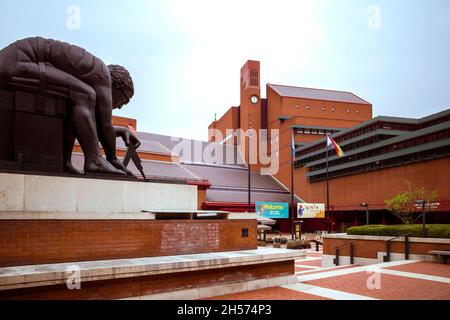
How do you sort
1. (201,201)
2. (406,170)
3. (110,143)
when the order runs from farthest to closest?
(201,201) < (406,170) < (110,143)

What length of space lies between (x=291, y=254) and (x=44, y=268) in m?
5.93

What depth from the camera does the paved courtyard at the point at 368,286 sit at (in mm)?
A: 8438

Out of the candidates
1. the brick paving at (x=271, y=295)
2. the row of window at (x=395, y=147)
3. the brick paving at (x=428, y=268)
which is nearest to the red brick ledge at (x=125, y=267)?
the brick paving at (x=271, y=295)

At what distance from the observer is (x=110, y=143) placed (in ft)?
32.1

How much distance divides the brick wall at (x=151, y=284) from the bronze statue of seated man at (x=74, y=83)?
9.60ft

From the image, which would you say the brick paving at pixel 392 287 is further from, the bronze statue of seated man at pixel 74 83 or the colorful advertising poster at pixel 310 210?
the colorful advertising poster at pixel 310 210

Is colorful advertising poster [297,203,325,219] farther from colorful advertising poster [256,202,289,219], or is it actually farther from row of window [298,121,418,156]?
row of window [298,121,418,156]

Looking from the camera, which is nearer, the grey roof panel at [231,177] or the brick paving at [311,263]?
the brick paving at [311,263]

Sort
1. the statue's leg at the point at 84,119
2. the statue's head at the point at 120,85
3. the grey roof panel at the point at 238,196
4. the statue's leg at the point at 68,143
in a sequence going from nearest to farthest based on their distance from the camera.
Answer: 1. the statue's leg at the point at 84,119
2. the statue's leg at the point at 68,143
3. the statue's head at the point at 120,85
4. the grey roof panel at the point at 238,196

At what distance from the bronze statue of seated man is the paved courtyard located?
4.64 meters

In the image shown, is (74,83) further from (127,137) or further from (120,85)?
(127,137)

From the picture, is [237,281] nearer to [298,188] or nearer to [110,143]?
[110,143]
